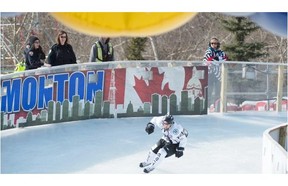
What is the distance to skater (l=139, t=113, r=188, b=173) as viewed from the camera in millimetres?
4887

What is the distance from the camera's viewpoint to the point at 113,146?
529 centimetres

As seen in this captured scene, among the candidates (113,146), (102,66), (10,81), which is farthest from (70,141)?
(102,66)

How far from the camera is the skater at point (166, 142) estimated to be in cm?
489

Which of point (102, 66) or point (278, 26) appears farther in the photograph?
point (102, 66)

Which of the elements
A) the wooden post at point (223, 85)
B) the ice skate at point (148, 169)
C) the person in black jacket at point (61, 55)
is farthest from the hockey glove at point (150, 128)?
the wooden post at point (223, 85)

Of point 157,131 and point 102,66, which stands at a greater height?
point 102,66

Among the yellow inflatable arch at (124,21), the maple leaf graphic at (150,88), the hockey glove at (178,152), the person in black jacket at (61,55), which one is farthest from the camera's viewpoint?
the maple leaf graphic at (150,88)

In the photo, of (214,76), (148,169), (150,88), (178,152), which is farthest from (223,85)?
(148,169)

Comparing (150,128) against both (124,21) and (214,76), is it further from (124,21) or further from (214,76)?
(214,76)

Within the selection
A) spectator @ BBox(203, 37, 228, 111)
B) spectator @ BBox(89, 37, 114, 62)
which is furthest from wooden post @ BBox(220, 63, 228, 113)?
spectator @ BBox(89, 37, 114, 62)

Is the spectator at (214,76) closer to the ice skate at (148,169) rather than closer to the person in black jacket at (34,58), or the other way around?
the person in black jacket at (34,58)

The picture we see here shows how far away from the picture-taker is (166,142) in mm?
5004
